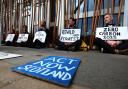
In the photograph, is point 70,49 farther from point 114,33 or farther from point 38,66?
point 38,66

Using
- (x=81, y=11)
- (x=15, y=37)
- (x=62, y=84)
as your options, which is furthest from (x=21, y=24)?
(x=62, y=84)

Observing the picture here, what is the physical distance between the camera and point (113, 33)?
466cm

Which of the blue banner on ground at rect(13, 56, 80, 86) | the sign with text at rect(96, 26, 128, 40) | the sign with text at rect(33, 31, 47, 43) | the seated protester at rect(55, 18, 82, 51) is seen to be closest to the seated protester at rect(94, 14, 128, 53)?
the sign with text at rect(96, 26, 128, 40)

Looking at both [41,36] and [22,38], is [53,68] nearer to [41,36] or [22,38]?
[41,36]

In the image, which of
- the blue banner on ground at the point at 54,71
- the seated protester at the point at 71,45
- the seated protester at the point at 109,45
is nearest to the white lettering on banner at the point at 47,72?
the blue banner on ground at the point at 54,71

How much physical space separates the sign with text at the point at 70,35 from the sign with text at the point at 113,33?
62cm

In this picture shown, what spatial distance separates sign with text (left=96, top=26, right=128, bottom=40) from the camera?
4.54 m

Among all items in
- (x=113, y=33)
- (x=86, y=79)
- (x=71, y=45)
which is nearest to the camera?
(x=86, y=79)

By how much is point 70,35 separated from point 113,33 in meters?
1.18

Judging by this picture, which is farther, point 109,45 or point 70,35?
point 70,35

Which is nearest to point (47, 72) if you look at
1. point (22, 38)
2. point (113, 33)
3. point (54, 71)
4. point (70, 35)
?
point (54, 71)

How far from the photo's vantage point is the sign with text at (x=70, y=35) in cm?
532

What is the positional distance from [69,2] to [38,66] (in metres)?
3.89

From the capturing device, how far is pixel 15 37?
8.02 m
